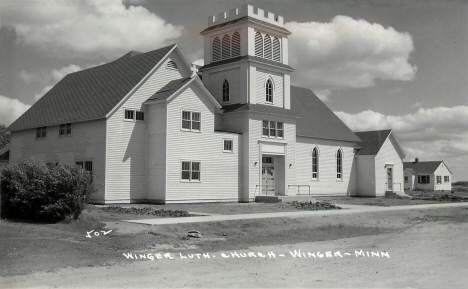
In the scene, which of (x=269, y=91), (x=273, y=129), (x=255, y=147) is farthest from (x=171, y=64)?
(x=273, y=129)

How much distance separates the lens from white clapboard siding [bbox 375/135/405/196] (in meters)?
43.9

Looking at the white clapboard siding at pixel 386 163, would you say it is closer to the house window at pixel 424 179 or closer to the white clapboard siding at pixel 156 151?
the white clapboard siding at pixel 156 151

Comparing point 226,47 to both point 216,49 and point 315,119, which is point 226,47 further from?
point 315,119

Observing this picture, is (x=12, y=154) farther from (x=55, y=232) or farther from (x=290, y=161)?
(x=55, y=232)

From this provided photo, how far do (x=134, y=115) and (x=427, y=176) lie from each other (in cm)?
6901

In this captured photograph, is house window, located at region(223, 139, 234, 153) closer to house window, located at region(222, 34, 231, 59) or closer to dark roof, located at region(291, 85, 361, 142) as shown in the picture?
house window, located at region(222, 34, 231, 59)

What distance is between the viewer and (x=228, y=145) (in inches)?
1261

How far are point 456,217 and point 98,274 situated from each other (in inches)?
854

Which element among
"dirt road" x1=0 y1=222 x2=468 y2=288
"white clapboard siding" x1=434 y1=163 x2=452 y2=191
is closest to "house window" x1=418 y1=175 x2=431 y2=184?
A: "white clapboard siding" x1=434 y1=163 x2=452 y2=191

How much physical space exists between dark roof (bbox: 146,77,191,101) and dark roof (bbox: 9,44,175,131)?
1328mm

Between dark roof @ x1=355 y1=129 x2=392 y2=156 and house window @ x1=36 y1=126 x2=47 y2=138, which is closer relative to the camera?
house window @ x1=36 y1=126 x2=47 y2=138

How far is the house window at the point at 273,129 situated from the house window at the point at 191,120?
5.53 meters

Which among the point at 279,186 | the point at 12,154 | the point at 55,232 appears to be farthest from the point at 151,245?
the point at 12,154

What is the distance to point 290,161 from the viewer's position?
35438mm
